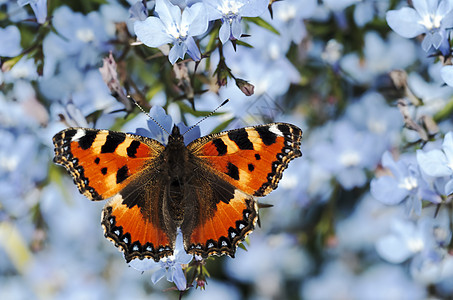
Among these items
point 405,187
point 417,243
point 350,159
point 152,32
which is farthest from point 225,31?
point 417,243

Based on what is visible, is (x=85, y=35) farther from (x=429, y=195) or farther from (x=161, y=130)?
(x=429, y=195)

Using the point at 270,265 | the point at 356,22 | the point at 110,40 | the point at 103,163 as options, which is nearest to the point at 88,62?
the point at 110,40

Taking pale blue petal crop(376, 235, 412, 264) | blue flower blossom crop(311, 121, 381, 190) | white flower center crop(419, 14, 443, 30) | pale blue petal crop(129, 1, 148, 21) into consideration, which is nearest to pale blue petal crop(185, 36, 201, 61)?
pale blue petal crop(129, 1, 148, 21)

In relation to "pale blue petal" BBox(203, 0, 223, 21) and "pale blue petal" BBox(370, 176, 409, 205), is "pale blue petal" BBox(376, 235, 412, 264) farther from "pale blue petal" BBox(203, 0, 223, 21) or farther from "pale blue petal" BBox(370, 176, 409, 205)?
"pale blue petal" BBox(203, 0, 223, 21)

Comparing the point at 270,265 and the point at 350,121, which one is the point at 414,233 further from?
the point at 270,265

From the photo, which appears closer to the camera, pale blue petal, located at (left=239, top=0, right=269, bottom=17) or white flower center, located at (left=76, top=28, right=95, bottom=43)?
pale blue petal, located at (left=239, top=0, right=269, bottom=17)

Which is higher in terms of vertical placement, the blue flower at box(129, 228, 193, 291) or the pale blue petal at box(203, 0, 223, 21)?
the pale blue petal at box(203, 0, 223, 21)
